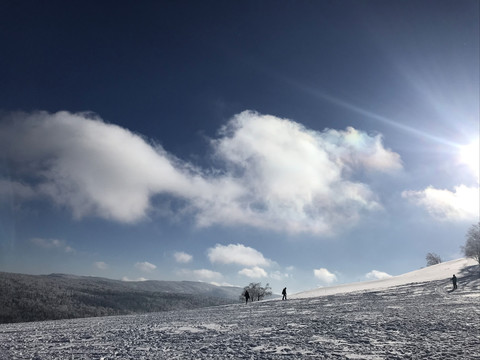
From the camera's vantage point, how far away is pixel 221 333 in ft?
49.7

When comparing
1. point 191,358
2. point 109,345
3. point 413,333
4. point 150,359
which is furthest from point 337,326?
point 109,345

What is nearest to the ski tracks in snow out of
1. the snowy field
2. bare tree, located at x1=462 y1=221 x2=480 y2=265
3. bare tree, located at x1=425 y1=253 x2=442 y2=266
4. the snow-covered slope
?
the snowy field

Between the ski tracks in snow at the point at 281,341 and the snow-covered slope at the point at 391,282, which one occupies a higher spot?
the ski tracks in snow at the point at 281,341

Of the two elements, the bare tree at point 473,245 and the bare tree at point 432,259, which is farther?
the bare tree at point 432,259

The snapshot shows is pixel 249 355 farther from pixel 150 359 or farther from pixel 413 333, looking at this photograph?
pixel 413 333

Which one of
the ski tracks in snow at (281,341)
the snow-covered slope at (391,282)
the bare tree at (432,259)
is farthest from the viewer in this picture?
the bare tree at (432,259)

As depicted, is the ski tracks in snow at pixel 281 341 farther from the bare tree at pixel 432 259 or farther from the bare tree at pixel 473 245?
the bare tree at pixel 432 259

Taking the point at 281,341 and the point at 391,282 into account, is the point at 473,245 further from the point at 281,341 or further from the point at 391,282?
the point at 281,341

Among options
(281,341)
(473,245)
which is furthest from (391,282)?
(281,341)

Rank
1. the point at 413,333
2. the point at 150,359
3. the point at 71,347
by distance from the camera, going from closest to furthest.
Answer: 1. the point at 150,359
2. the point at 71,347
3. the point at 413,333

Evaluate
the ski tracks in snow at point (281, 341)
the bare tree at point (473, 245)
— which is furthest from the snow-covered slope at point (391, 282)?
the ski tracks in snow at point (281, 341)

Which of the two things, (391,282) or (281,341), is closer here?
(281,341)

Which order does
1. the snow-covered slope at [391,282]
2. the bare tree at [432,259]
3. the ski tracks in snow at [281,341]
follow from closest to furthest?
the ski tracks in snow at [281,341] → the snow-covered slope at [391,282] → the bare tree at [432,259]

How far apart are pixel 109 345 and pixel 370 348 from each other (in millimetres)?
10779
